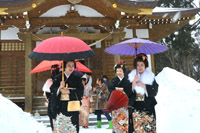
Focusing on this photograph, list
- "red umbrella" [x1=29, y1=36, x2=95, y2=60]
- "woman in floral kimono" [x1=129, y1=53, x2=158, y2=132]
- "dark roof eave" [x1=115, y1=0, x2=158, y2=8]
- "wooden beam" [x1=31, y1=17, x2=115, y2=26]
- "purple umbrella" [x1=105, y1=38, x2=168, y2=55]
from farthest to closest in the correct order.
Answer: "wooden beam" [x1=31, y1=17, x2=115, y2=26] → "dark roof eave" [x1=115, y1=0, x2=158, y2=8] → "purple umbrella" [x1=105, y1=38, x2=168, y2=55] → "woman in floral kimono" [x1=129, y1=53, x2=158, y2=132] → "red umbrella" [x1=29, y1=36, x2=95, y2=60]

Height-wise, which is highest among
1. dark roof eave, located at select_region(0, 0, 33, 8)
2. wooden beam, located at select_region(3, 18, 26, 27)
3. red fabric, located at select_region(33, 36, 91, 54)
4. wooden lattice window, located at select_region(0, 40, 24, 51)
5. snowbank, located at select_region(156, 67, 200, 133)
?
dark roof eave, located at select_region(0, 0, 33, 8)

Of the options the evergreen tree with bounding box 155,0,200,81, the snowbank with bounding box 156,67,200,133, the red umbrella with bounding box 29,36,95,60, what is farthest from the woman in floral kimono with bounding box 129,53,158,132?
the evergreen tree with bounding box 155,0,200,81

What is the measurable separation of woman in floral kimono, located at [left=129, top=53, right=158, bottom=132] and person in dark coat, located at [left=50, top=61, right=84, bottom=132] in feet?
3.44

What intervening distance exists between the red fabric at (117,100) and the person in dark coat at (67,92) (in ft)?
2.62

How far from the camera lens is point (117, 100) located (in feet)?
13.4

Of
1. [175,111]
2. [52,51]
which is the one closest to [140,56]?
[52,51]

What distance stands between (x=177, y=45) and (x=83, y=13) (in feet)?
44.9

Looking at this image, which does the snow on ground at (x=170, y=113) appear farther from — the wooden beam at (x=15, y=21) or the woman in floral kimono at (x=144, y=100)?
the wooden beam at (x=15, y=21)

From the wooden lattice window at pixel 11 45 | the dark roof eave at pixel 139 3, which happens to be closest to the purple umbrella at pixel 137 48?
the dark roof eave at pixel 139 3

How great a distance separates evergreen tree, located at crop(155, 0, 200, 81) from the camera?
20.4 meters

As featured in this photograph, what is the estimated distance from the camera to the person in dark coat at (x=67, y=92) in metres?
3.52

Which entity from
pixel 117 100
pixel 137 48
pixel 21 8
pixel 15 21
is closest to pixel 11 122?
pixel 117 100

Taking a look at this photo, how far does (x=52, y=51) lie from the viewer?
3285 millimetres

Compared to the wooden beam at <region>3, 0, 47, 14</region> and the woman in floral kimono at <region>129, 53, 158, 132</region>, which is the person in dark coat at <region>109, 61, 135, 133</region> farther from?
the wooden beam at <region>3, 0, 47, 14</region>
